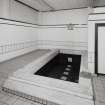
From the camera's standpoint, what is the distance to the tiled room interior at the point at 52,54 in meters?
1.72

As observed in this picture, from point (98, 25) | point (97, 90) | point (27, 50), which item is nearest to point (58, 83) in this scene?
point (97, 90)

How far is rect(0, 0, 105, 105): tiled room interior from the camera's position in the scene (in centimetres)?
Result: 172

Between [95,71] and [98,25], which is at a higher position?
[98,25]

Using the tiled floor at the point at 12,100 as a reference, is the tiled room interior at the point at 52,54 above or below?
above

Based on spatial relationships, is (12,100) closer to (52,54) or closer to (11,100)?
(11,100)

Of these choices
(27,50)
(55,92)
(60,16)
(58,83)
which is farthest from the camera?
(60,16)

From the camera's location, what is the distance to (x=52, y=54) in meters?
4.50

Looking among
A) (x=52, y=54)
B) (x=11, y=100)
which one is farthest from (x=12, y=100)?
(x=52, y=54)

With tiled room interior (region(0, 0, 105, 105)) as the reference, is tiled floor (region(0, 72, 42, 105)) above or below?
below

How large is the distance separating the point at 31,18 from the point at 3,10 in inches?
74.7

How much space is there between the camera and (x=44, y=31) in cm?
593

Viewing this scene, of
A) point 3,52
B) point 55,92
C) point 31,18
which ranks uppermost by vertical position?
point 31,18

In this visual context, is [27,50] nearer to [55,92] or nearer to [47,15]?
[47,15]

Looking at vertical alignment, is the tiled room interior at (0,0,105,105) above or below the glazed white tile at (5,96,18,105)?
above
